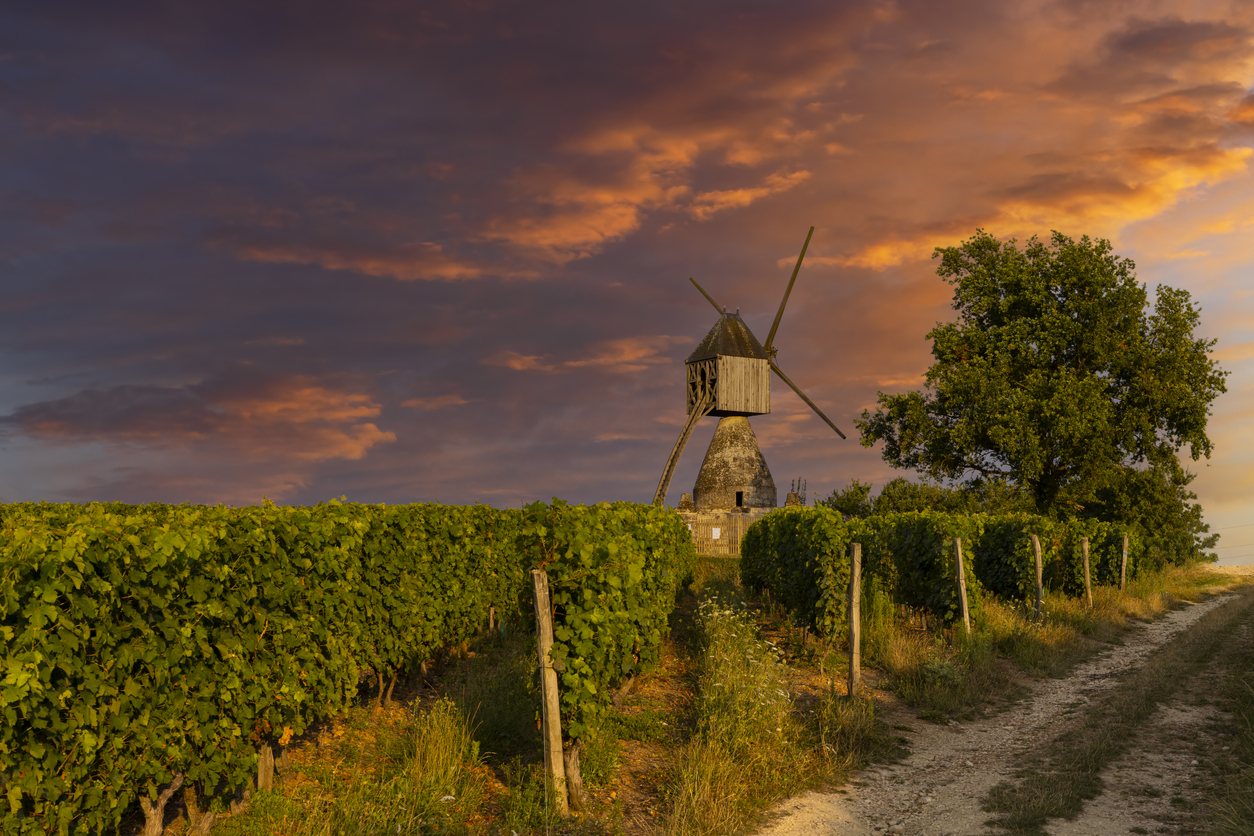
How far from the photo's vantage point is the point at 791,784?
8867 mm

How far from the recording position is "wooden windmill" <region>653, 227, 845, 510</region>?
4697cm

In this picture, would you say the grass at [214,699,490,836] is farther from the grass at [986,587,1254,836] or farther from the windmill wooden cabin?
the windmill wooden cabin

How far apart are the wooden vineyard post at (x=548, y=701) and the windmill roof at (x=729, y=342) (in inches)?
1612

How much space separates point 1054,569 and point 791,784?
19.5 metres

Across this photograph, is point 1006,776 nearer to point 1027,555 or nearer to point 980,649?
point 980,649

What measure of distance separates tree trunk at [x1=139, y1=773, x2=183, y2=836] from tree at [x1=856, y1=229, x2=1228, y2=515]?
30.4 metres

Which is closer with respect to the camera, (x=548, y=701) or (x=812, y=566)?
(x=548, y=701)

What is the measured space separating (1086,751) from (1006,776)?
1.53 metres

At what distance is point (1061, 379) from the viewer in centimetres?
3150

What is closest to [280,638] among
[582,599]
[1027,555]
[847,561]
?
[582,599]

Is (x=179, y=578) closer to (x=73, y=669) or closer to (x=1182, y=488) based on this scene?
(x=73, y=669)

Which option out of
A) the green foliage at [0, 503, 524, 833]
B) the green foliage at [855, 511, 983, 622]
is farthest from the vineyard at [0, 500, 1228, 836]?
the green foliage at [855, 511, 983, 622]

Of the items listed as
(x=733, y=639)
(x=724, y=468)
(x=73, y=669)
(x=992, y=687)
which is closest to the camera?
(x=73, y=669)

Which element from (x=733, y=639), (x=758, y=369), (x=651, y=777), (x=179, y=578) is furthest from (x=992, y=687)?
(x=758, y=369)
